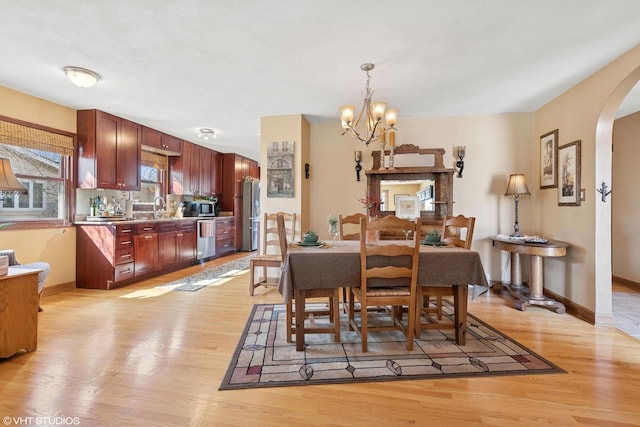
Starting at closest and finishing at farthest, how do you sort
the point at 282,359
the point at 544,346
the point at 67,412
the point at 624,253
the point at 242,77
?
the point at 67,412 < the point at 282,359 < the point at 544,346 < the point at 242,77 < the point at 624,253

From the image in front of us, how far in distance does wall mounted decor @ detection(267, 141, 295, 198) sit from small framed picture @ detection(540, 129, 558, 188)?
3.26m

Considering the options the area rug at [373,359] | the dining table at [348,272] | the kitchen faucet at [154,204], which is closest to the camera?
the area rug at [373,359]

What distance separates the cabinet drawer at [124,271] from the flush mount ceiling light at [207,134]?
2427mm

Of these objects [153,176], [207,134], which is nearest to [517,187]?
[207,134]

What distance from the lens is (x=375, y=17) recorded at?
83.7 inches

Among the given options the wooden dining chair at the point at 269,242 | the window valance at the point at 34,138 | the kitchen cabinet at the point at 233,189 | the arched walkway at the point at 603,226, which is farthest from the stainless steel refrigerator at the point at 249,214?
the arched walkway at the point at 603,226

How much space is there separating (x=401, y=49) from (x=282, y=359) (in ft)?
8.67

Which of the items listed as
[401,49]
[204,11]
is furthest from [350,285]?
[204,11]

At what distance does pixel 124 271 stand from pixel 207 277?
44.5 inches

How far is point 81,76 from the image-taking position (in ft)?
9.62

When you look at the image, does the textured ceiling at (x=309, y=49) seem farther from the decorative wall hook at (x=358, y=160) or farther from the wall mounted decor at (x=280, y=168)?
the decorative wall hook at (x=358, y=160)

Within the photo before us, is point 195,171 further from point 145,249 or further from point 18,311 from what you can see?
point 18,311

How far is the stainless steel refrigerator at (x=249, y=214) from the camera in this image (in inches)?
299

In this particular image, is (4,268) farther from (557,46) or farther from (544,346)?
(557,46)
